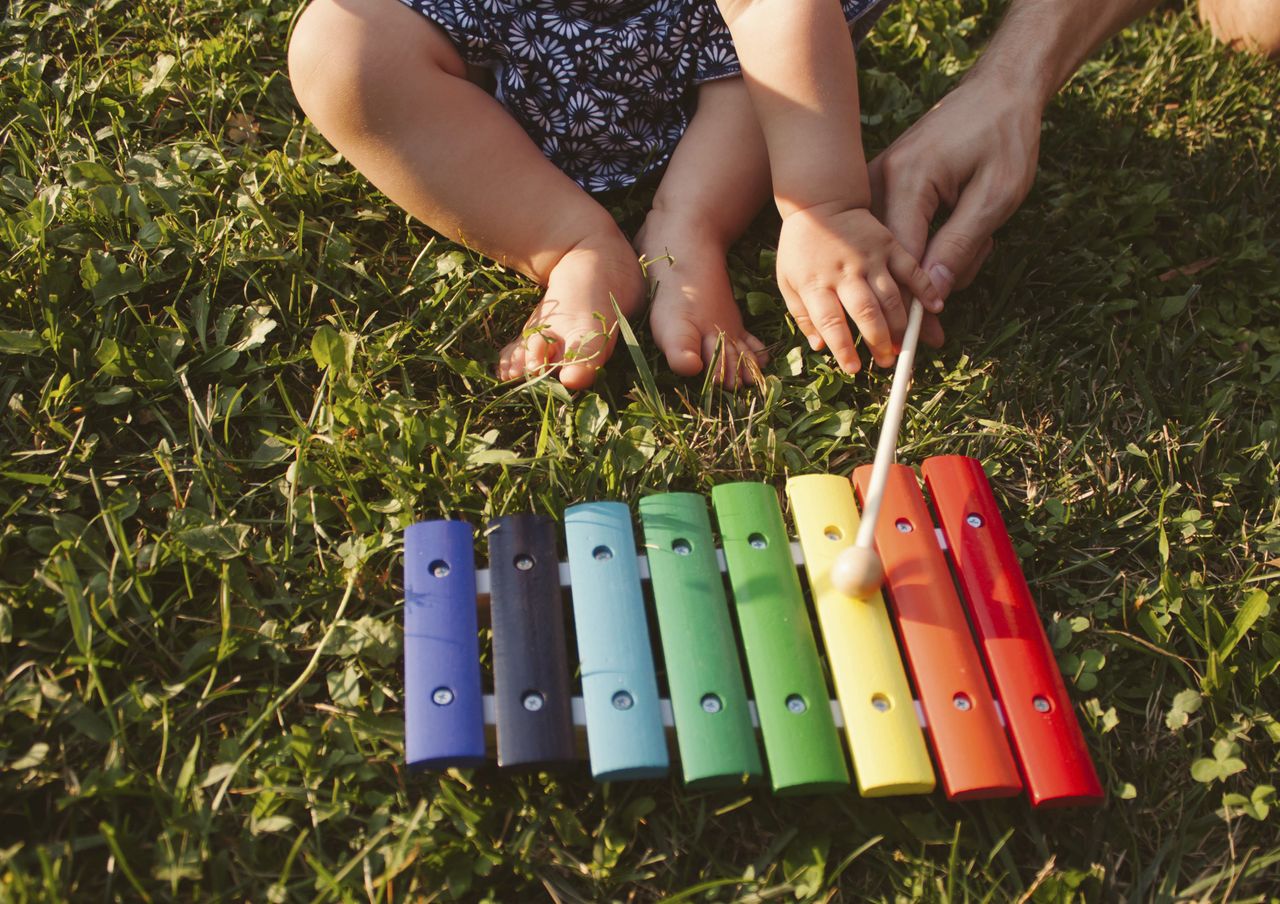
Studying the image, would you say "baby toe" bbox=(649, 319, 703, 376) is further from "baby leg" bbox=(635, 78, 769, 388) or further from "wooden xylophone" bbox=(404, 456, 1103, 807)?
"wooden xylophone" bbox=(404, 456, 1103, 807)

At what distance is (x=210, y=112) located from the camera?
2.18 meters

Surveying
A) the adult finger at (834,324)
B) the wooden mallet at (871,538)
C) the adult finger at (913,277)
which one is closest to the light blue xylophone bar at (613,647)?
the wooden mallet at (871,538)

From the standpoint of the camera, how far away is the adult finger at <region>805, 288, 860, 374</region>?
72.2 inches

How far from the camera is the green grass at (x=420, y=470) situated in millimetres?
1403

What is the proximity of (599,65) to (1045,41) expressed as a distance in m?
0.88

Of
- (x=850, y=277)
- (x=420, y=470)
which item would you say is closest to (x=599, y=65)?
(x=850, y=277)

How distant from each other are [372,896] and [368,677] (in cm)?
29

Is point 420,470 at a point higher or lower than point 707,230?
lower

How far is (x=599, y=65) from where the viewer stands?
6.42 ft

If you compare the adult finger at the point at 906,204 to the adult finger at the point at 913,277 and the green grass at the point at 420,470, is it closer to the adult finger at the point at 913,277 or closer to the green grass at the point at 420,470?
the adult finger at the point at 913,277

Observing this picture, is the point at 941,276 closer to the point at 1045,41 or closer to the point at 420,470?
the point at 1045,41

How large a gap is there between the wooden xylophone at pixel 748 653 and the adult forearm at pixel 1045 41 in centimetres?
95

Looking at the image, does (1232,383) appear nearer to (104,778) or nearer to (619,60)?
(619,60)

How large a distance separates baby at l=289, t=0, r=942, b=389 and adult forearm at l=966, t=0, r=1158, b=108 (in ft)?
1.00
